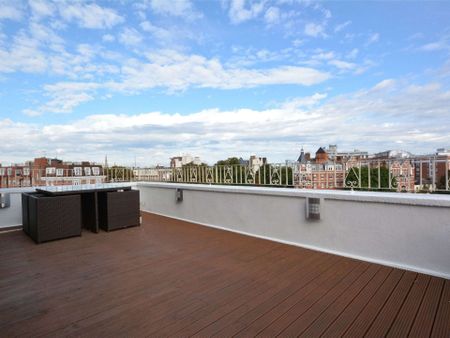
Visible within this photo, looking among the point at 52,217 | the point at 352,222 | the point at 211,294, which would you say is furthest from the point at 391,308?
the point at 52,217

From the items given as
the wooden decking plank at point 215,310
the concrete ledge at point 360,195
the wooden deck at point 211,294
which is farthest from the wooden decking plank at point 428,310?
the wooden decking plank at point 215,310

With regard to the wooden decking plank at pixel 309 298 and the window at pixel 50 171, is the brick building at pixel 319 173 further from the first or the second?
the window at pixel 50 171

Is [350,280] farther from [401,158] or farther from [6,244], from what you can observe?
[6,244]

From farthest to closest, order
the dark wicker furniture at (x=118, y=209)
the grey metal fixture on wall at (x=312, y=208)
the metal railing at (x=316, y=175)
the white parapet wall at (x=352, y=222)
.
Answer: the dark wicker furniture at (x=118, y=209)
the grey metal fixture on wall at (x=312, y=208)
the metal railing at (x=316, y=175)
the white parapet wall at (x=352, y=222)

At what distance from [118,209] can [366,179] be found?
13.0ft

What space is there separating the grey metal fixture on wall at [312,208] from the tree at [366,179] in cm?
56

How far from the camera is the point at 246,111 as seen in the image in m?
13.5

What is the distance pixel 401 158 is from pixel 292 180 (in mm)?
1467

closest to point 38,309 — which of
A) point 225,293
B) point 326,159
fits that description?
point 225,293

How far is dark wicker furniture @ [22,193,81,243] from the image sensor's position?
3.93m

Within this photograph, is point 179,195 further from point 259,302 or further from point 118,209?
point 259,302

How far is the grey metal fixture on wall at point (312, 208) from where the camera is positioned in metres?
3.51

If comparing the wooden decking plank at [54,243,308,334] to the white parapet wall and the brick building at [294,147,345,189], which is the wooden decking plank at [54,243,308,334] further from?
the brick building at [294,147,345,189]

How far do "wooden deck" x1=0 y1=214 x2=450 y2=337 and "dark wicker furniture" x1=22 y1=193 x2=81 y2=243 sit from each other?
1.11ft
